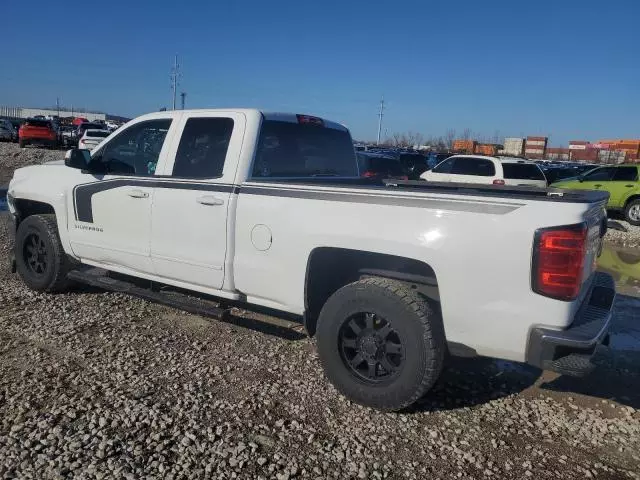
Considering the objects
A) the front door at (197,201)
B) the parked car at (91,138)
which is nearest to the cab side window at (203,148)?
the front door at (197,201)

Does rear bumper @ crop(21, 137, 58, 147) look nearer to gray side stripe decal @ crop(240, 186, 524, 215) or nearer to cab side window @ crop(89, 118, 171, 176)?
cab side window @ crop(89, 118, 171, 176)

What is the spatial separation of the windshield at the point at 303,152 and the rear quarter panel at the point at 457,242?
0.72 metres

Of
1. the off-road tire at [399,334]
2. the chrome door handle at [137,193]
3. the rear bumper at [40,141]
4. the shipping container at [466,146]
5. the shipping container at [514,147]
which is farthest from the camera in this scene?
the shipping container at [514,147]

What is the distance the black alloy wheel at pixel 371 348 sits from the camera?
3.65m

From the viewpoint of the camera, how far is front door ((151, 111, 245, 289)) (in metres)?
4.33

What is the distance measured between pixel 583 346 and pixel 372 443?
1345mm

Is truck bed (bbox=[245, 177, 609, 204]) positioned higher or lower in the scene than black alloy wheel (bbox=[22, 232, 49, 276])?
higher

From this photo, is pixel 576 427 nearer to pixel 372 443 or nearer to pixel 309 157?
pixel 372 443

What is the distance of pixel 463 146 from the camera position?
73688mm

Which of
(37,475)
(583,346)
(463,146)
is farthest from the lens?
(463,146)

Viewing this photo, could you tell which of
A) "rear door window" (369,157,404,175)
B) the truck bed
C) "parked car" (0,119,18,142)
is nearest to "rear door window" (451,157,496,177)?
"rear door window" (369,157,404,175)

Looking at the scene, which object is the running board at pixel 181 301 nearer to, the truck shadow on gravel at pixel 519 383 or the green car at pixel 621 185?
the truck shadow on gravel at pixel 519 383

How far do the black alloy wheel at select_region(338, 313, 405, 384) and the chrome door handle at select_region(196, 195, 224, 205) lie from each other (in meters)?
1.39

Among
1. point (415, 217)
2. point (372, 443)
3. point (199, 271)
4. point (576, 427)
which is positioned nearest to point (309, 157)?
point (199, 271)
